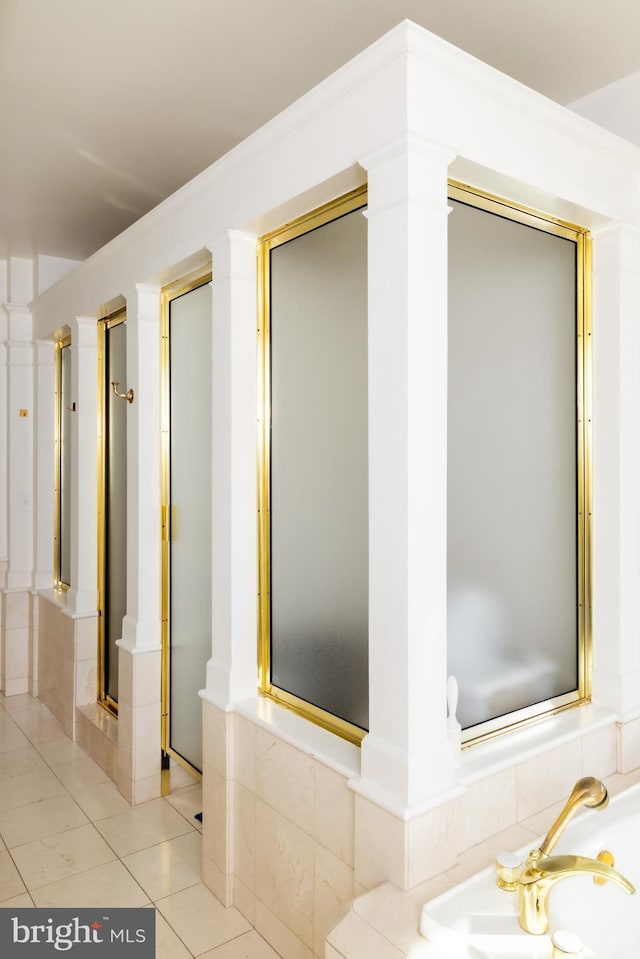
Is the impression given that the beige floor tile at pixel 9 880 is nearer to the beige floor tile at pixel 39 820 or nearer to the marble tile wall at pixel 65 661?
the beige floor tile at pixel 39 820

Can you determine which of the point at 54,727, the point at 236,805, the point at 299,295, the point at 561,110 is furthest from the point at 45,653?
the point at 561,110

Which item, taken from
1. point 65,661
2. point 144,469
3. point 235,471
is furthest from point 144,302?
point 65,661

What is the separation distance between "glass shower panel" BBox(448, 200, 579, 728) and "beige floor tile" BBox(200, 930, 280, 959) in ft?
3.13

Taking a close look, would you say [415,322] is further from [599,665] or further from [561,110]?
[599,665]

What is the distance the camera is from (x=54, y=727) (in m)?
3.85

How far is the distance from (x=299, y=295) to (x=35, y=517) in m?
2.96

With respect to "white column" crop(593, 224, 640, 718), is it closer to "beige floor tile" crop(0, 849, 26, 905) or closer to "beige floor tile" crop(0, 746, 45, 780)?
"beige floor tile" crop(0, 849, 26, 905)

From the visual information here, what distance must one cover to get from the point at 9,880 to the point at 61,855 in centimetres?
21

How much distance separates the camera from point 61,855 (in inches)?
102

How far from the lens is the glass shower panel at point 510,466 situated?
6.38 feet

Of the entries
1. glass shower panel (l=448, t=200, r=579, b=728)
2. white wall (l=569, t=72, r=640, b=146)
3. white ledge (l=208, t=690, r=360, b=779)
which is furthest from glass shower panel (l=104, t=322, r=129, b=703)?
white wall (l=569, t=72, r=640, b=146)

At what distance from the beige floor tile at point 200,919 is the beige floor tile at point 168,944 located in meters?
0.02

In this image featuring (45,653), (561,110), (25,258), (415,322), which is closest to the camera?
(415,322)

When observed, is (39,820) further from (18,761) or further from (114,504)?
(114,504)
